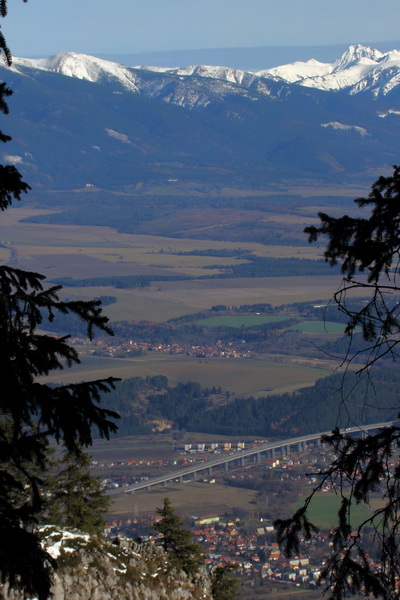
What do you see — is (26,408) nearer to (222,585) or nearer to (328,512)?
(222,585)

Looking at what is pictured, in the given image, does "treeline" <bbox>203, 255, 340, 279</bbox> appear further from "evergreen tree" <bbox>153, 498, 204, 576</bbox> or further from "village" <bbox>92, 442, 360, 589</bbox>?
"evergreen tree" <bbox>153, 498, 204, 576</bbox>

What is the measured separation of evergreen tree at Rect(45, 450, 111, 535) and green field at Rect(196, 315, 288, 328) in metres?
76.0

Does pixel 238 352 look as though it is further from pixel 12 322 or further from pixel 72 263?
pixel 12 322

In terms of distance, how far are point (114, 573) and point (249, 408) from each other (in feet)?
153

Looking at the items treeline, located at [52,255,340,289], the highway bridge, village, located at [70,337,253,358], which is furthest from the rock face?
treeline, located at [52,255,340,289]

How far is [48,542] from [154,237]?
521 ft

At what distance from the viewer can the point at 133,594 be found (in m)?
15.6

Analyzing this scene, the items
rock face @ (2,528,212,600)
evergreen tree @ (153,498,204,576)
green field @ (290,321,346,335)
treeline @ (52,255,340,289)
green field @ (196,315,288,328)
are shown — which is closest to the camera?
rock face @ (2,528,212,600)

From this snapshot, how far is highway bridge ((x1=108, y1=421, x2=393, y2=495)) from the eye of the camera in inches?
1817

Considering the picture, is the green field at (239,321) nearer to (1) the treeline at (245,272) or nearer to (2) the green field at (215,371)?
(2) the green field at (215,371)

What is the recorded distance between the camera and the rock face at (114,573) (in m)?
14.9

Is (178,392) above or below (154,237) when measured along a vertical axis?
below

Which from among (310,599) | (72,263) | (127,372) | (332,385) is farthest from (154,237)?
(310,599)

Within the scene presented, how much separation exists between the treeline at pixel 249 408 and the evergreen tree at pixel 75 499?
38503mm
